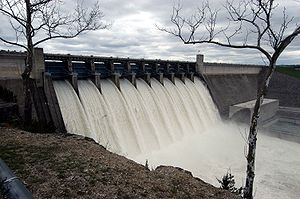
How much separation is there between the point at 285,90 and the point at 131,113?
29.2m

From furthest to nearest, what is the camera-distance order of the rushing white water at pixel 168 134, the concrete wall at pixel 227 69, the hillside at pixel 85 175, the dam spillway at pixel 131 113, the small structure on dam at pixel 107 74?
the concrete wall at pixel 227 69 < the dam spillway at pixel 131 113 < the rushing white water at pixel 168 134 < the small structure on dam at pixel 107 74 < the hillside at pixel 85 175

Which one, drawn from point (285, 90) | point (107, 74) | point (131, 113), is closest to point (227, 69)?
point (285, 90)

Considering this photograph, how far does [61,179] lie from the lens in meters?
5.86

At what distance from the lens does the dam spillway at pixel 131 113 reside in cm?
1484

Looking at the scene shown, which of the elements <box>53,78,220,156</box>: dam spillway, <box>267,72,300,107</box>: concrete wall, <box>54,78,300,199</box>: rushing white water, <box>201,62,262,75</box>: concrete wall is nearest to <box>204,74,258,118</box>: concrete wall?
<box>201,62,262,75</box>: concrete wall

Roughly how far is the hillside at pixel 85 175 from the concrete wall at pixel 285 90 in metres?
33.4

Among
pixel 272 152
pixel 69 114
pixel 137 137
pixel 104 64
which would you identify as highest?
pixel 104 64

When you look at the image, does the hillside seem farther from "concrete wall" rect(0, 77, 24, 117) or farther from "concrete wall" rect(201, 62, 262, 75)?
"concrete wall" rect(201, 62, 262, 75)

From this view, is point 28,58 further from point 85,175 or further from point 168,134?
point 168,134

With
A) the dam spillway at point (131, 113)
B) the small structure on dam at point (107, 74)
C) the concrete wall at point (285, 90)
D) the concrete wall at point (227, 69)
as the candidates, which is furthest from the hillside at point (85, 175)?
the concrete wall at point (285, 90)

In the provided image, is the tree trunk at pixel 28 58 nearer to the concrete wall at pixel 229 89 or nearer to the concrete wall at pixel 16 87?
the concrete wall at pixel 16 87

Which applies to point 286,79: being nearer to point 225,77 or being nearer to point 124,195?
point 225,77

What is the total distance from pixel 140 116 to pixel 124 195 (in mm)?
12760

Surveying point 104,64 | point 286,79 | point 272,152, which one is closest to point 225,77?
point 286,79
